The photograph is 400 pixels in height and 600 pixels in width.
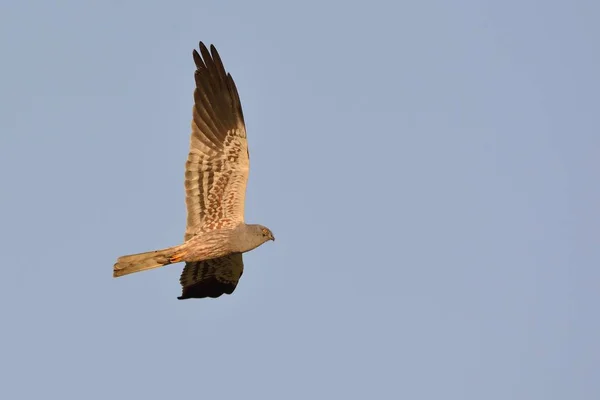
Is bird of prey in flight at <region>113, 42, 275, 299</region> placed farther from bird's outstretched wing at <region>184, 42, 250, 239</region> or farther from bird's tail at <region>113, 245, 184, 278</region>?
bird's tail at <region>113, 245, 184, 278</region>

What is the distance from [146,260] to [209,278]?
8.98ft

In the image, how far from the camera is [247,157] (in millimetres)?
19812

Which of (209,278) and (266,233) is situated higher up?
(266,233)

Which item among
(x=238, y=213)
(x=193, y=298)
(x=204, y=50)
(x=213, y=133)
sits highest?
(x=204, y=50)

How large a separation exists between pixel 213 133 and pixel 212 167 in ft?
2.24

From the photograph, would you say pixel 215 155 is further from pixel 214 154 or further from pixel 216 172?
pixel 216 172

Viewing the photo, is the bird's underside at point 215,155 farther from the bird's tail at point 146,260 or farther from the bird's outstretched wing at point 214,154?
the bird's tail at point 146,260

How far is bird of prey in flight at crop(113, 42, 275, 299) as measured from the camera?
1952cm

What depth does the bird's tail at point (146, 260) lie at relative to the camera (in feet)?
60.5

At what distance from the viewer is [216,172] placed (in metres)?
19.7

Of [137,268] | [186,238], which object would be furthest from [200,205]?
[137,268]

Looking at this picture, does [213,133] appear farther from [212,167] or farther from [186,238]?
[186,238]

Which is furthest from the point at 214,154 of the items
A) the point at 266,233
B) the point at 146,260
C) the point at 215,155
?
the point at 146,260

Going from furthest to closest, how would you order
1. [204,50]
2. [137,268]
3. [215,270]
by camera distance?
1. [215,270]
2. [204,50]
3. [137,268]
